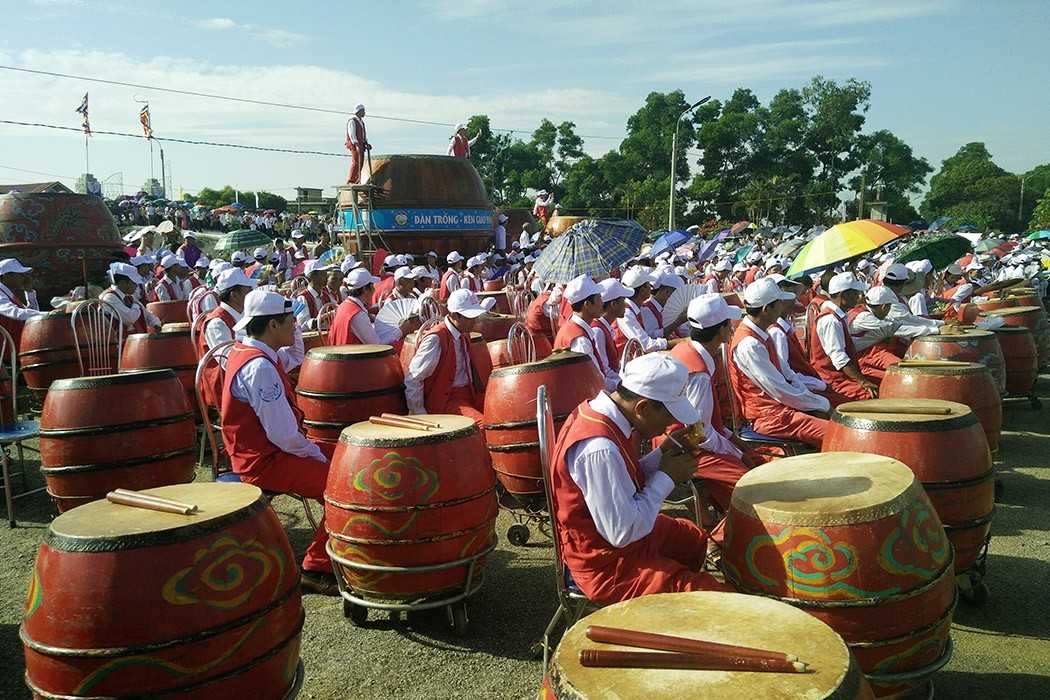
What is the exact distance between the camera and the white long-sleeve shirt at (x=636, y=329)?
21.4 ft

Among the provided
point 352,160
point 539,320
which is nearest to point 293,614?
point 539,320

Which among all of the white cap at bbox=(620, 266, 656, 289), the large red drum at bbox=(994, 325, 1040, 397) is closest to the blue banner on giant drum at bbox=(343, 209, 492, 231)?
the white cap at bbox=(620, 266, 656, 289)

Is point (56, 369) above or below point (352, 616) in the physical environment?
above

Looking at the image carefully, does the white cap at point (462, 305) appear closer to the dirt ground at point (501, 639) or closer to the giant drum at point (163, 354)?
the dirt ground at point (501, 639)

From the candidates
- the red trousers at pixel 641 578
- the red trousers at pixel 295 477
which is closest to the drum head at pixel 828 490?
the red trousers at pixel 641 578

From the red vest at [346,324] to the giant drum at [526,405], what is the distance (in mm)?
2405

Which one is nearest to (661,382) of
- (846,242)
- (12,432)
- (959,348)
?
(846,242)

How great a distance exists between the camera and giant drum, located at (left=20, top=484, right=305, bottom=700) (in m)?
2.38

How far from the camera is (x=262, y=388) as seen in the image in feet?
13.6

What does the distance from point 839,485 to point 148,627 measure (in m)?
2.40

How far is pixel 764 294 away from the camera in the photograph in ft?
16.8

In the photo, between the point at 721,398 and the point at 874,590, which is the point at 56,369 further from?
the point at 874,590

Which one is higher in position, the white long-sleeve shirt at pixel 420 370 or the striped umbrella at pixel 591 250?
the striped umbrella at pixel 591 250

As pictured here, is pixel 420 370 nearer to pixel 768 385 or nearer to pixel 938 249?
pixel 768 385
